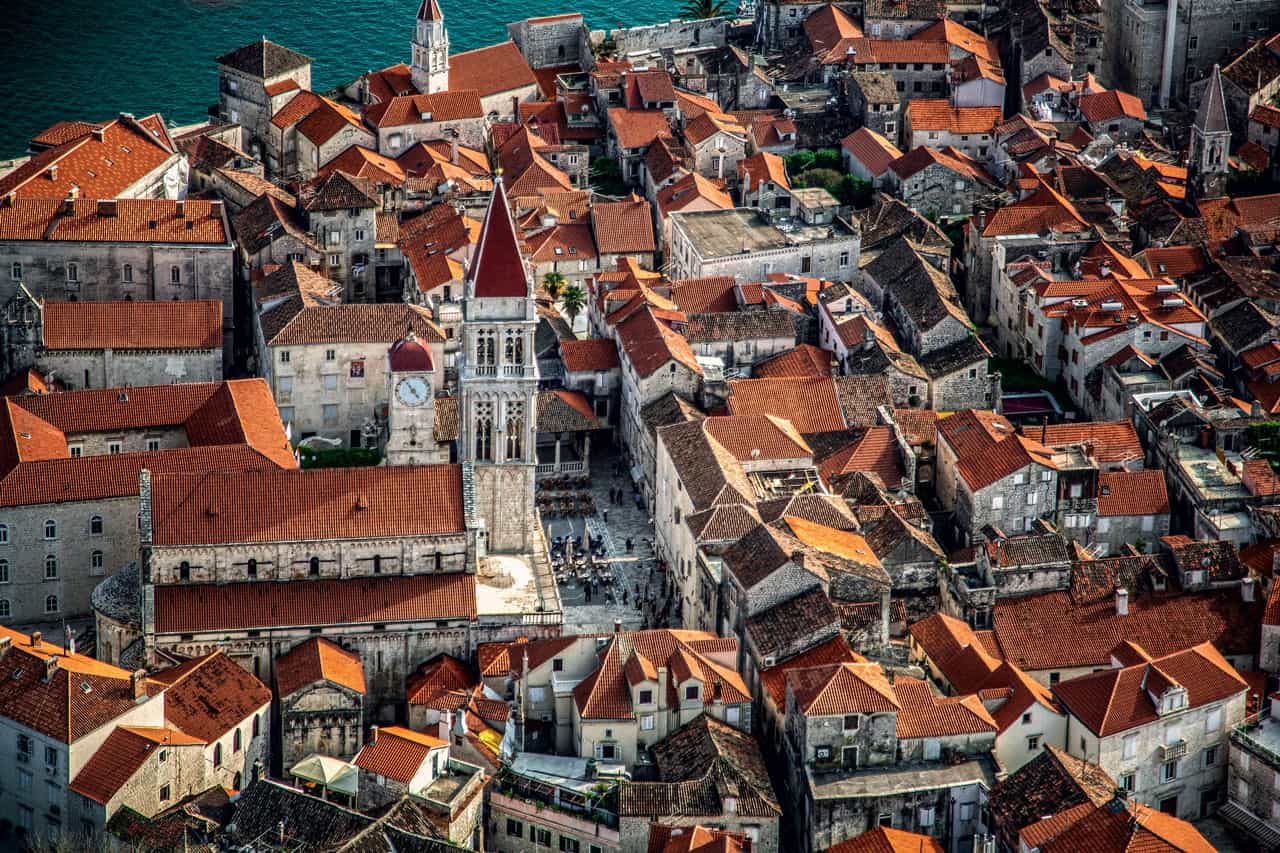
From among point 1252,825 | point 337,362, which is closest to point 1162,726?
point 1252,825

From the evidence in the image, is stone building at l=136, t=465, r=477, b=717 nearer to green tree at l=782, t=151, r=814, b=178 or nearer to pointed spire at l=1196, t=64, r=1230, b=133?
green tree at l=782, t=151, r=814, b=178

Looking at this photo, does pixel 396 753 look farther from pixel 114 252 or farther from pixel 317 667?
pixel 114 252

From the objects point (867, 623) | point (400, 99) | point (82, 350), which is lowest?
point (867, 623)

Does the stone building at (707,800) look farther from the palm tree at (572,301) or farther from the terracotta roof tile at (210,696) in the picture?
the palm tree at (572,301)

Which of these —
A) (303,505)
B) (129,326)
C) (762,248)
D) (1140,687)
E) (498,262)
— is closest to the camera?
(1140,687)

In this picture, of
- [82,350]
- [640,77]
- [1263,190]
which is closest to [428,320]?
[82,350]

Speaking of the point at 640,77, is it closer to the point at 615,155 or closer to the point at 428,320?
the point at 615,155
